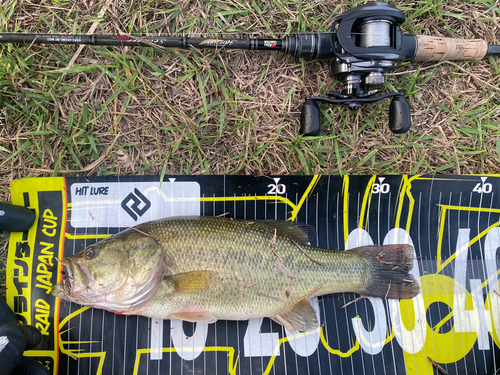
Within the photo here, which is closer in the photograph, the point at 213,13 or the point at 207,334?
the point at 207,334

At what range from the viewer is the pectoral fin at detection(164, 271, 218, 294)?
221 cm

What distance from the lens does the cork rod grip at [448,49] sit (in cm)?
262

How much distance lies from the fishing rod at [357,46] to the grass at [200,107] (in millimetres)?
163

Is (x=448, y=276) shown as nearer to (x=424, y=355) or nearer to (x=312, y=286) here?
(x=424, y=355)

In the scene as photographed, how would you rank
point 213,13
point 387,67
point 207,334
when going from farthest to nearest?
1. point 213,13
2. point 207,334
3. point 387,67

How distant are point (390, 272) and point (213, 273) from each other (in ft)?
4.79

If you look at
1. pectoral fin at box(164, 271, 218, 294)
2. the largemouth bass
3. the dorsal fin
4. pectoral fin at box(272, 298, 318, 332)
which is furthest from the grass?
pectoral fin at box(272, 298, 318, 332)

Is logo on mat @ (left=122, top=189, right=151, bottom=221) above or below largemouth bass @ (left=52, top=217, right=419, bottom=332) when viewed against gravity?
above

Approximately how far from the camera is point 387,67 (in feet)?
7.92

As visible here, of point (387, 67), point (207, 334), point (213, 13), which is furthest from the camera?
point (213, 13)

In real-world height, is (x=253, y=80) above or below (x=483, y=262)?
above

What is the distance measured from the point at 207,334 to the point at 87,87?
2.32m

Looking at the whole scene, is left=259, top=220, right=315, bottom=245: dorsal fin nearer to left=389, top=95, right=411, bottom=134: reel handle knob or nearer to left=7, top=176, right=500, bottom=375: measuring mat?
left=7, top=176, right=500, bottom=375: measuring mat

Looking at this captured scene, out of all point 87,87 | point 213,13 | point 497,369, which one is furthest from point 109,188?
point 497,369
